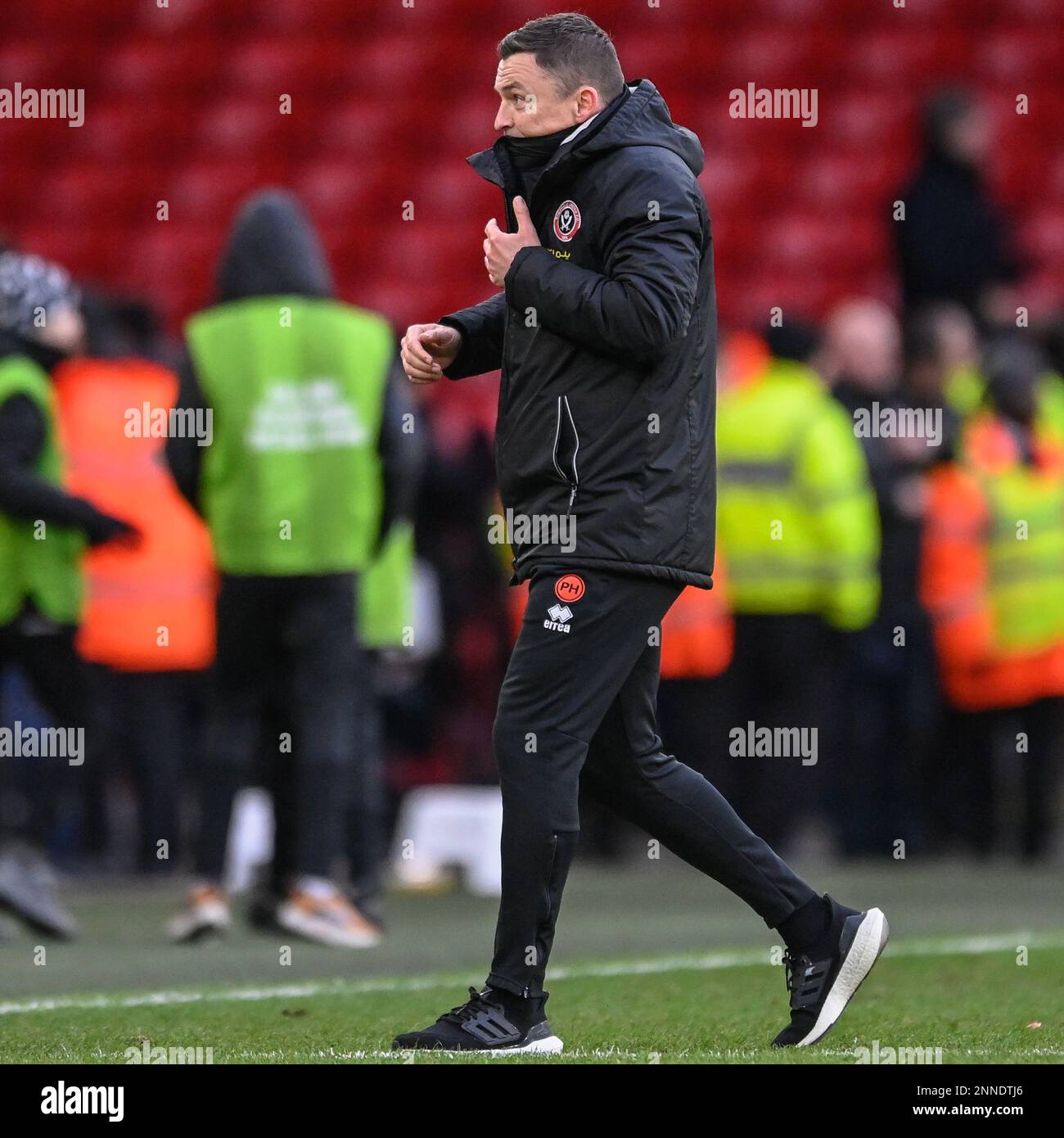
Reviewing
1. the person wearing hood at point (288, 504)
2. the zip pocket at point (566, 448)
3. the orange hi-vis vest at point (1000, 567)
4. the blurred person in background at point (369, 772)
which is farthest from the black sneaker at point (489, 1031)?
the orange hi-vis vest at point (1000, 567)

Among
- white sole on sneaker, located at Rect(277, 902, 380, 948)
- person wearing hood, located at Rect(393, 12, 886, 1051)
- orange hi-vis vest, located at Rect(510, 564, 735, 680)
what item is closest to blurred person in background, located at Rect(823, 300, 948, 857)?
orange hi-vis vest, located at Rect(510, 564, 735, 680)

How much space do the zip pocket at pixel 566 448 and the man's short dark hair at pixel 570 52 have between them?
58 centimetres

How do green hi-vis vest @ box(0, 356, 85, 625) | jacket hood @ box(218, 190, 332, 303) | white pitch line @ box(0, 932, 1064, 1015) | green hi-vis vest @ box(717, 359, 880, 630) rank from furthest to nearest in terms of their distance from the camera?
green hi-vis vest @ box(717, 359, 880, 630) → green hi-vis vest @ box(0, 356, 85, 625) → jacket hood @ box(218, 190, 332, 303) → white pitch line @ box(0, 932, 1064, 1015)

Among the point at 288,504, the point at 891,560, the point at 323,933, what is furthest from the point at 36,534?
the point at 891,560

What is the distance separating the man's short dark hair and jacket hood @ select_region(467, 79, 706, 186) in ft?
0.17

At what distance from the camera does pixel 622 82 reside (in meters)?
4.73

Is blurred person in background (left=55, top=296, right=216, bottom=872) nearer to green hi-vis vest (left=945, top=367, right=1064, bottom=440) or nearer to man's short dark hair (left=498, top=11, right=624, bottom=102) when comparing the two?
green hi-vis vest (left=945, top=367, right=1064, bottom=440)

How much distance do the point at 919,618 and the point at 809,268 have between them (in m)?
4.92

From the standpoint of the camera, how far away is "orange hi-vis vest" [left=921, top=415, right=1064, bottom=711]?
30.6 ft

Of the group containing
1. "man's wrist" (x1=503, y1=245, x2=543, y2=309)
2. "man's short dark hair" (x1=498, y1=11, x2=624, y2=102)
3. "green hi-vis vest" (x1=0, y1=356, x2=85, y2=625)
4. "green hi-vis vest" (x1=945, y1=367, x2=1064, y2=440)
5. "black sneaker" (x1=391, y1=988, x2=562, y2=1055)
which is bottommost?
"black sneaker" (x1=391, y1=988, x2=562, y2=1055)

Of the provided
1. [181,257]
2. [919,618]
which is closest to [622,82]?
[919,618]

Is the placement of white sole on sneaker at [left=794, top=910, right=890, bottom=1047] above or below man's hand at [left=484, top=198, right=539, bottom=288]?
below

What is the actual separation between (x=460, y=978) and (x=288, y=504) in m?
1.60
